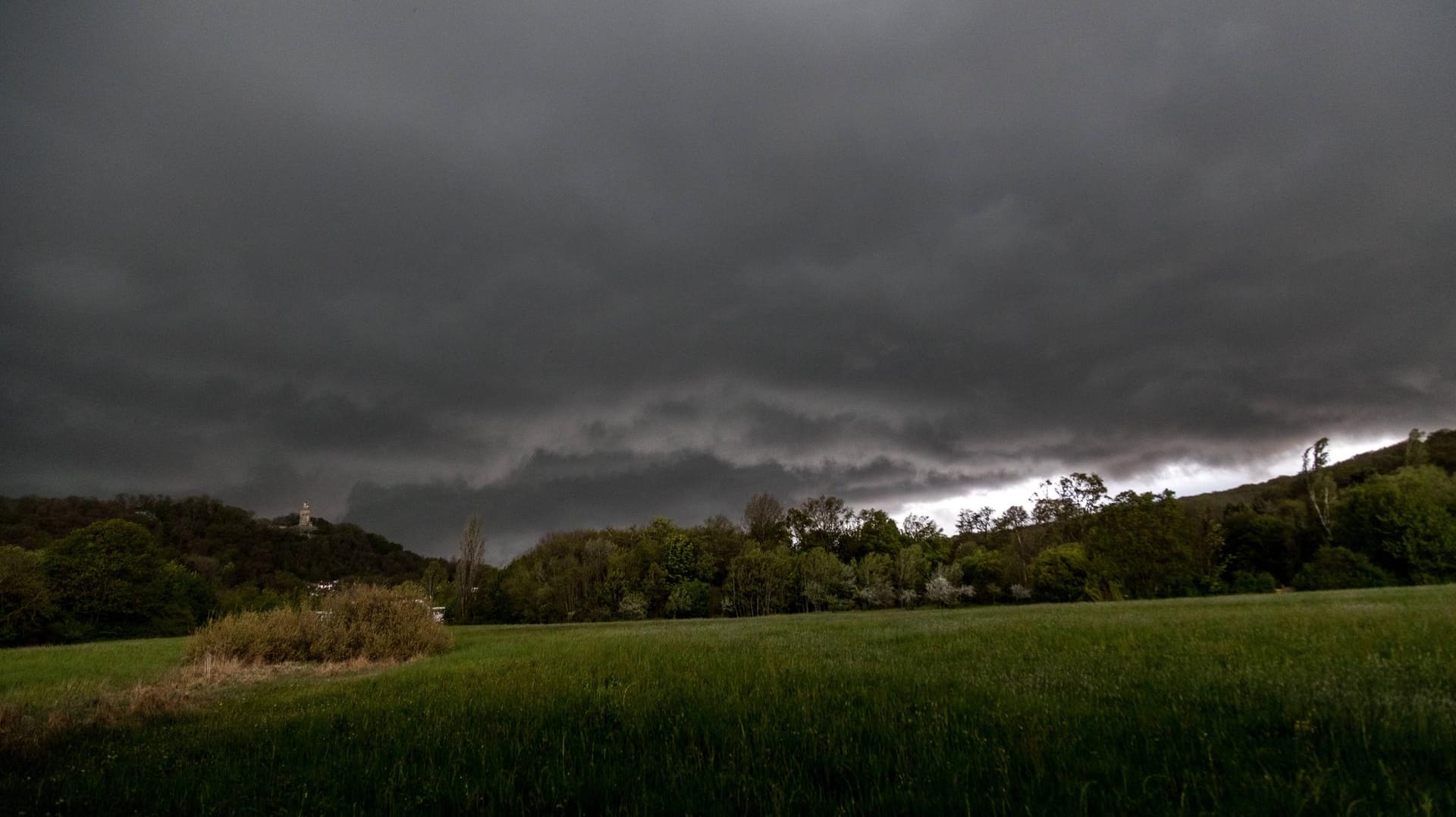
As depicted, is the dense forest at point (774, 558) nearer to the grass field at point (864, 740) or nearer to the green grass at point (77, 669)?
the green grass at point (77, 669)

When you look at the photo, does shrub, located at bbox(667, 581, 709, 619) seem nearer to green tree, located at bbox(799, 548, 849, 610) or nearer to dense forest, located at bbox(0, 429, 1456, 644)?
dense forest, located at bbox(0, 429, 1456, 644)

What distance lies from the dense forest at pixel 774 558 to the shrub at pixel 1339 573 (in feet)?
0.57

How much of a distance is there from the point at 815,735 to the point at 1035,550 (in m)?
92.9

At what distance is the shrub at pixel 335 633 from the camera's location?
2489 centimetres

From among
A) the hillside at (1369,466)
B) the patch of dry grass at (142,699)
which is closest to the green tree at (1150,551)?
the hillside at (1369,466)

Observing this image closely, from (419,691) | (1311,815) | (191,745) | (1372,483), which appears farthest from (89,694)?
(1372,483)

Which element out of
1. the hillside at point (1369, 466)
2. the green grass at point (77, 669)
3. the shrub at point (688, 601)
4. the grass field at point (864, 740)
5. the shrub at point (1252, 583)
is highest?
the hillside at point (1369, 466)

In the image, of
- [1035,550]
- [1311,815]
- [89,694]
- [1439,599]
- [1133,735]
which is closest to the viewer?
[1311,815]

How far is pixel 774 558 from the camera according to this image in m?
87.2

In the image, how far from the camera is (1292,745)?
4910 mm

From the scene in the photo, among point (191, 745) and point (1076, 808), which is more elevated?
point (1076, 808)

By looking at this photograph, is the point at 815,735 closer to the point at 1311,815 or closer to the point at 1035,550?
the point at 1311,815

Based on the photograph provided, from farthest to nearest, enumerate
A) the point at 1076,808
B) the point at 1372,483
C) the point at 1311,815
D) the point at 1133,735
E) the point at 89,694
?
the point at 1372,483 → the point at 89,694 → the point at 1133,735 → the point at 1076,808 → the point at 1311,815

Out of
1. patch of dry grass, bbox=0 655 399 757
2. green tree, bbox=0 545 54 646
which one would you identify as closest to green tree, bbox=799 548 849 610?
patch of dry grass, bbox=0 655 399 757
